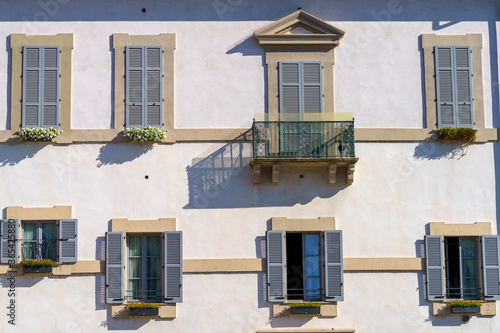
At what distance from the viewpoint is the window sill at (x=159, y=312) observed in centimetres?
1650

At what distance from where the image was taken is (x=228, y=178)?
670 inches

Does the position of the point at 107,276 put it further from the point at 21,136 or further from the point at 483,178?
the point at 483,178

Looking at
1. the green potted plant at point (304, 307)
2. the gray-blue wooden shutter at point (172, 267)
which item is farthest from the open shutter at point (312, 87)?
the green potted plant at point (304, 307)

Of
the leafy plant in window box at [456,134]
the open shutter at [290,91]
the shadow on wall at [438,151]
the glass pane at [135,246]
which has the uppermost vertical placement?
the open shutter at [290,91]

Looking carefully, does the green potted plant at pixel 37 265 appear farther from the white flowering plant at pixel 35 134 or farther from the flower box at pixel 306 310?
the flower box at pixel 306 310

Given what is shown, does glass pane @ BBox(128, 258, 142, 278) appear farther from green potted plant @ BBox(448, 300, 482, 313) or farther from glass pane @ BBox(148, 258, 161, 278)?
green potted plant @ BBox(448, 300, 482, 313)

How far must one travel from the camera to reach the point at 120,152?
17.0 metres

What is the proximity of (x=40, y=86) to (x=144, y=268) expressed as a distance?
465 centimetres

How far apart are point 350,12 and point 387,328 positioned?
7.14 m

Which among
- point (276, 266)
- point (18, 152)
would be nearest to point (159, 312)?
point (276, 266)

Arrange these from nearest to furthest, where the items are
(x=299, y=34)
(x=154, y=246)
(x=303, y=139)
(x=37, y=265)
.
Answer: (x=37, y=265) < (x=303, y=139) < (x=154, y=246) < (x=299, y=34)

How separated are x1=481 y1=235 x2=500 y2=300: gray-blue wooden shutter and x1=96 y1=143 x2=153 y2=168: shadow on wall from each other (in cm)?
769

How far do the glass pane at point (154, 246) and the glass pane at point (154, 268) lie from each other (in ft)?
0.43

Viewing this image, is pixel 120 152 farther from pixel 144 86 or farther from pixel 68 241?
pixel 68 241
